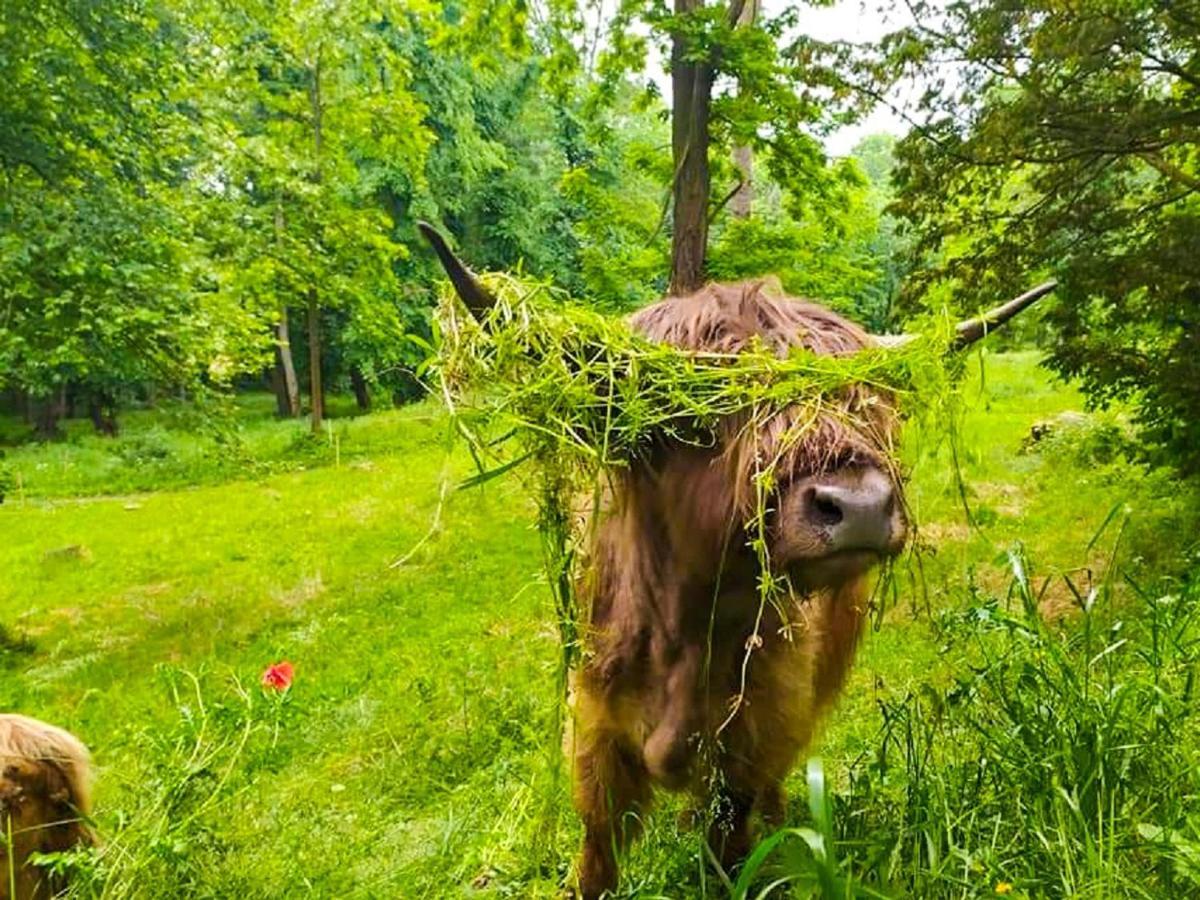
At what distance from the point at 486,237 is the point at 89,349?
2227 cm

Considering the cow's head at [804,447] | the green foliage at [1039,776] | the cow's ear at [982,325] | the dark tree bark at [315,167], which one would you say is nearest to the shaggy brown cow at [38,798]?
the cow's head at [804,447]

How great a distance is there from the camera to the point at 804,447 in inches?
73.7

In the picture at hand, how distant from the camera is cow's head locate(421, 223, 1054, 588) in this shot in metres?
1.78

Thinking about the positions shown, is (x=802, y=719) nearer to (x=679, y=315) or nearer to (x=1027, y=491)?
(x=679, y=315)

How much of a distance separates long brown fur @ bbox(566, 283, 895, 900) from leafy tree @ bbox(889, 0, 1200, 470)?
385cm

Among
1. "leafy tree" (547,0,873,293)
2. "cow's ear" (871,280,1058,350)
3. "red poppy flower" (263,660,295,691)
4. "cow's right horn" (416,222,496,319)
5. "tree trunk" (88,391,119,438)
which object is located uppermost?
"leafy tree" (547,0,873,293)

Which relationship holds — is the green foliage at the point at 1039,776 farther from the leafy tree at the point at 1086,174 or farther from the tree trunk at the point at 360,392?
the tree trunk at the point at 360,392

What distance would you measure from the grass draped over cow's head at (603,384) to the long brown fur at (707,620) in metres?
0.06

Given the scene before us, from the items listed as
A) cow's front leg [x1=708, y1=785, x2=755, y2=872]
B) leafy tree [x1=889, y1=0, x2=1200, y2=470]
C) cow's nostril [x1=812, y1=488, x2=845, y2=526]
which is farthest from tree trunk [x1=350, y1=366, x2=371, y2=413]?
cow's nostril [x1=812, y1=488, x2=845, y2=526]

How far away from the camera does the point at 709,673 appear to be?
8.32ft

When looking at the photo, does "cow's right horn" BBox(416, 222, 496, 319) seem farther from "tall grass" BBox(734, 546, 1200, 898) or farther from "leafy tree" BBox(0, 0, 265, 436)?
"leafy tree" BBox(0, 0, 265, 436)

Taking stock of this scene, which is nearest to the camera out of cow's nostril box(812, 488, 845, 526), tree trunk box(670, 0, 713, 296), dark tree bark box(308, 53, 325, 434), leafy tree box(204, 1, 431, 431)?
cow's nostril box(812, 488, 845, 526)

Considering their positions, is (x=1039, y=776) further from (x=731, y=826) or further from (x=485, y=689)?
(x=485, y=689)

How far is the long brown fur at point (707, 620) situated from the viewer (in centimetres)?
203
